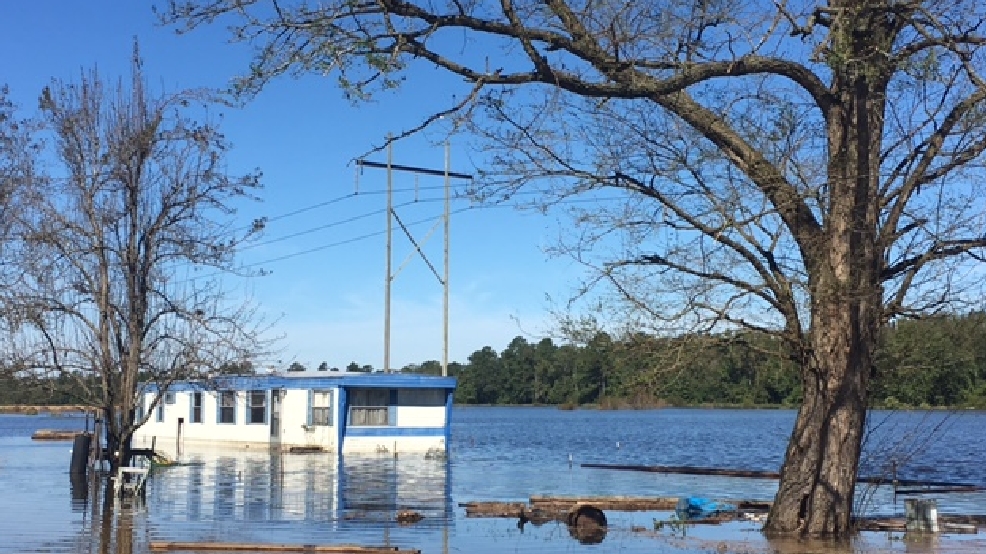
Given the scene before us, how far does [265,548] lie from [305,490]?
9.74 metres

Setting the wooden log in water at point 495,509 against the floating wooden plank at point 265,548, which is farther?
the wooden log in water at point 495,509

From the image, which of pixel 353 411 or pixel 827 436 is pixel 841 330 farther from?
pixel 353 411

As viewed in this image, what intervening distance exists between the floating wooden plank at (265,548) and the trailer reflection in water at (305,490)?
2373mm

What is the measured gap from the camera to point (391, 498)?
21.9 meters

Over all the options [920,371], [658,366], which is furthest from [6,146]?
[920,371]

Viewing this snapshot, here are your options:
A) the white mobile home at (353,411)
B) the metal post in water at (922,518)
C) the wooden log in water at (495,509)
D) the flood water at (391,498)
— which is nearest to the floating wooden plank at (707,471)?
the flood water at (391,498)

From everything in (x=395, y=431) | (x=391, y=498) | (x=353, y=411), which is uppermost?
(x=353, y=411)

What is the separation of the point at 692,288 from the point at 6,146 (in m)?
12.2

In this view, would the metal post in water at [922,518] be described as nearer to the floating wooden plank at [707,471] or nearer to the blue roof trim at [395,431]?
the floating wooden plank at [707,471]

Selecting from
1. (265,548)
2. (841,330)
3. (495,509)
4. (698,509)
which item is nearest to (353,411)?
(495,509)

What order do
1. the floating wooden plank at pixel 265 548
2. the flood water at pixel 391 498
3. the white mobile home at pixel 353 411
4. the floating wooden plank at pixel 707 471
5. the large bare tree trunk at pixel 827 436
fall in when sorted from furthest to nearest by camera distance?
the white mobile home at pixel 353 411 → the floating wooden plank at pixel 707 471 → the flood water at pixel 391 498 → the large bare tree trunk at pixel 827 436 → the floating wooden plank at pixel 265 548

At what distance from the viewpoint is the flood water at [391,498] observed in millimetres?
15117

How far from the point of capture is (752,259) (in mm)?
13758

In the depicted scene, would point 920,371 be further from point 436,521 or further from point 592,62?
point 436,521
